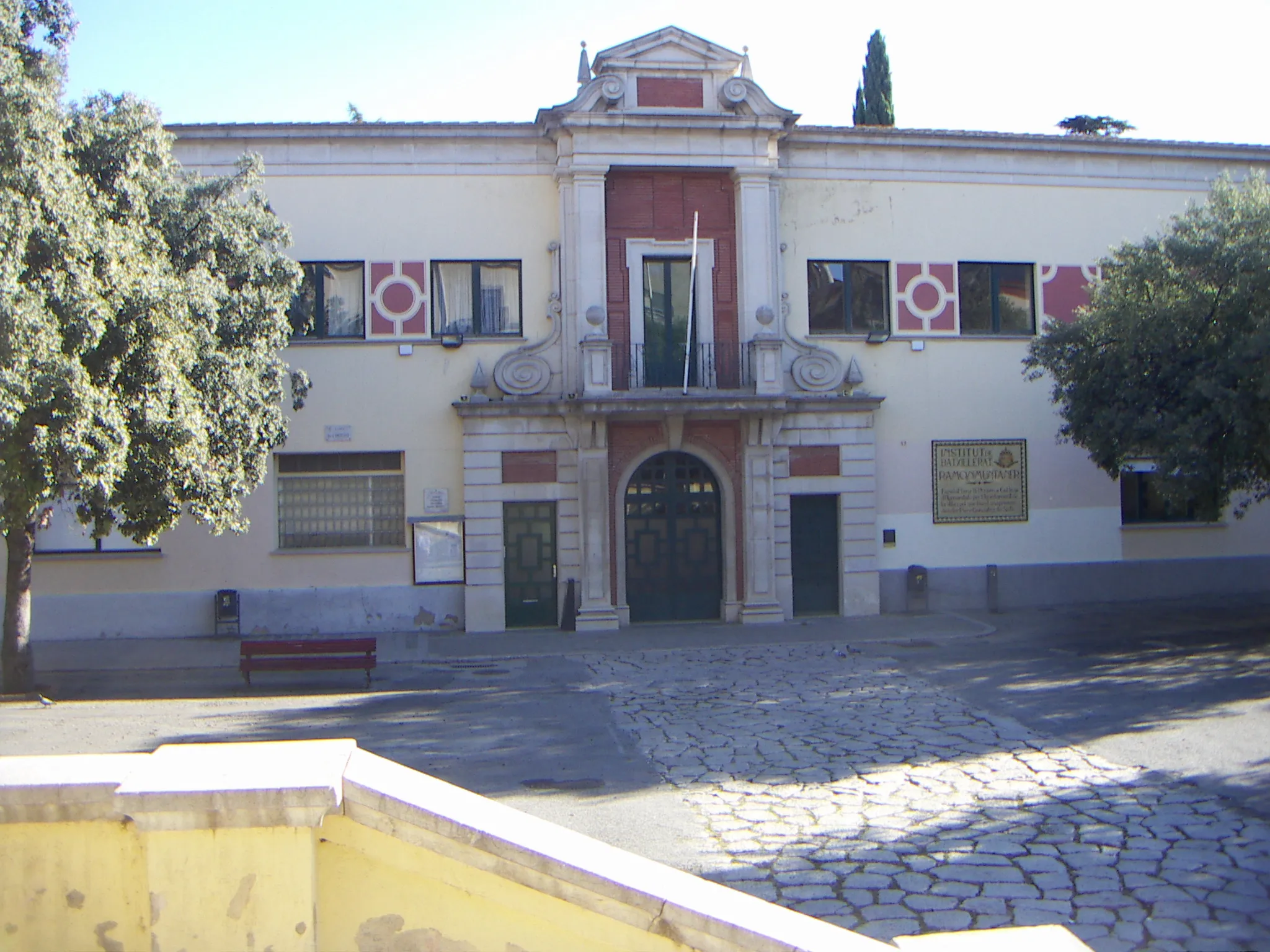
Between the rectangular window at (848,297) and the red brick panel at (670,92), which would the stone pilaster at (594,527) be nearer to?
the rectangular window at (848,297)

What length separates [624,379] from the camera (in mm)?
19172

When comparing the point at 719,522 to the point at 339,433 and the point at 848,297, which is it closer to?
the point at 848,297

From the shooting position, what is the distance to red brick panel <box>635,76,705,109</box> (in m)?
19.0

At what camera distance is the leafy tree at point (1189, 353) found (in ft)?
47.0

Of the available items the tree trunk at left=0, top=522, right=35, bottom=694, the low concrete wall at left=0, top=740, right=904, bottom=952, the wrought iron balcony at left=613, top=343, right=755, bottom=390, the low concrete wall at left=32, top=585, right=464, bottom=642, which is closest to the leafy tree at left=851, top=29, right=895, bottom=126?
the wrought iron balcony at left=613, top=343, right=755, bottom=390

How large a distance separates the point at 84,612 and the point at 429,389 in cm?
691

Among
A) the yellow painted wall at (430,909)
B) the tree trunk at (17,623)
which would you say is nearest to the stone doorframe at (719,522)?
the tree trunk at (17,623)

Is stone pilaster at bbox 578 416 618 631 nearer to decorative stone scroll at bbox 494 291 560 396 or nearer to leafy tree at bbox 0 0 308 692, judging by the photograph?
decorative stone scroll at bbox 494 291 560 396

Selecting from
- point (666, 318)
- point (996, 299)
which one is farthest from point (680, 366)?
point (996, 299)

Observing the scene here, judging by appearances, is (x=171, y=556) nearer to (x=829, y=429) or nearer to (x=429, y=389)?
(x=429, y=389)

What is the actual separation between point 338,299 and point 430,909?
16.5 meters

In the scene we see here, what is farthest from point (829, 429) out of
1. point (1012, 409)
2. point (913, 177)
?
point (913, 177)

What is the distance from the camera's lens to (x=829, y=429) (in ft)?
64.1

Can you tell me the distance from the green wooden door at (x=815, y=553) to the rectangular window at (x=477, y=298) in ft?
20.1
